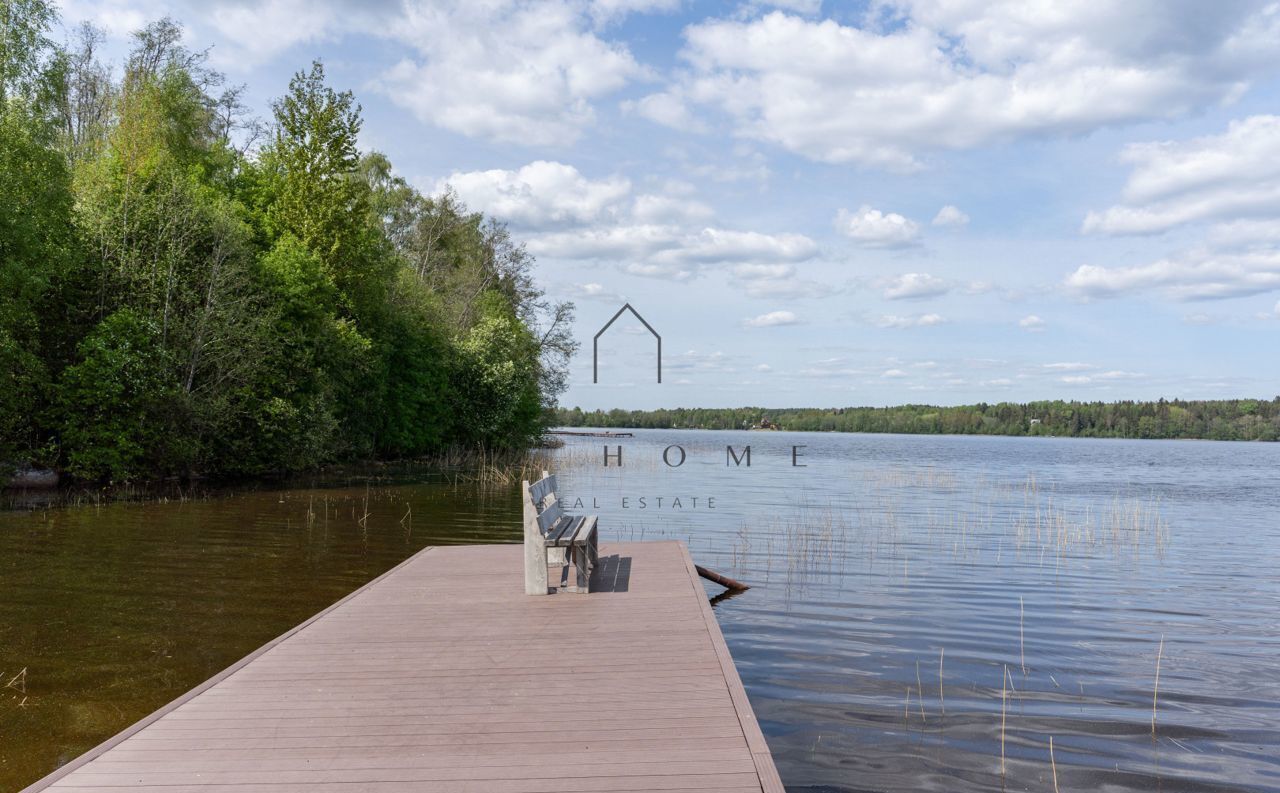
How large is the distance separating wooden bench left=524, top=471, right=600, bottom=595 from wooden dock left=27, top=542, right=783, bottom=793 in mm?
469

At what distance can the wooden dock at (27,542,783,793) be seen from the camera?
390cm

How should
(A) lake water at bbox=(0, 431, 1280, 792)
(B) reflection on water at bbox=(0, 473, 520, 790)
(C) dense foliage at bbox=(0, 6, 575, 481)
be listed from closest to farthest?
(A) lake water at bbox=(0, 431, 1280, 792), (B) reflection on water at bbox=(0, 473, 520, 790), (C) dense foliage at bbox=(0, 6, 575, 481)

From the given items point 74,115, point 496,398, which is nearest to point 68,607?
point 496,398

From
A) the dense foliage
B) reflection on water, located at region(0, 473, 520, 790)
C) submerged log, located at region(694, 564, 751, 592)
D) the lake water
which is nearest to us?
the lake water

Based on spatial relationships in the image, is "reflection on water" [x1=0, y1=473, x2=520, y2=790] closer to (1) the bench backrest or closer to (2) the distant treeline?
(1) the bench backrest

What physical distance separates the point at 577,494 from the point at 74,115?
2744 cm

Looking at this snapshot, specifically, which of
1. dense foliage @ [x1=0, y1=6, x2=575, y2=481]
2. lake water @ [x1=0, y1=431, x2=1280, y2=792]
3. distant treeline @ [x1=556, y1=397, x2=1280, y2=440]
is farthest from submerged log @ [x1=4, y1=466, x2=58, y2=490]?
distant treeline @ [x1=556, y1=397, x2=1280, y2=440]

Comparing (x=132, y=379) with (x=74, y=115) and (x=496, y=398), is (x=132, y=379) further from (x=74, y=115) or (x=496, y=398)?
(x=74, y=115)

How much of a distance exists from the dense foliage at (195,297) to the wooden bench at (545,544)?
15.8m

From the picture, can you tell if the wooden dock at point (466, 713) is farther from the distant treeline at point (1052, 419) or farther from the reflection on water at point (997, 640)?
the distant treeline at point (1052, 419)

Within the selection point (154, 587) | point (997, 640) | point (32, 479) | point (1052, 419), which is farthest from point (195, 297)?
point (1052, 419)

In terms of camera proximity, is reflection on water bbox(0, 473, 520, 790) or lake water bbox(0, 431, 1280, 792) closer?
lake water bbox(0, 431, 1280, 792)

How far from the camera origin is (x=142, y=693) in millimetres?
6980

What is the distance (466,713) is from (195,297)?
22.4 meters
